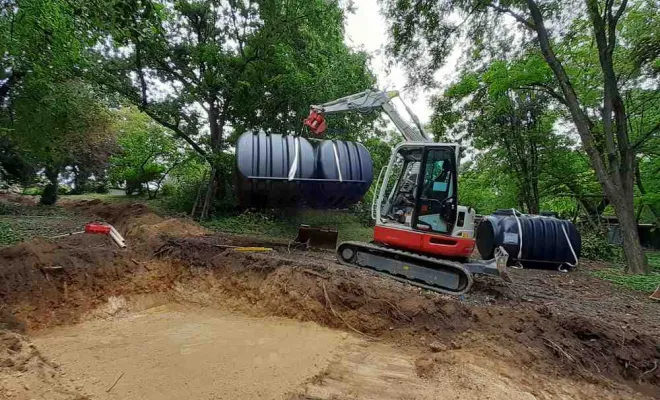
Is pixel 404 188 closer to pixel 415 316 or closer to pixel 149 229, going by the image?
pixel 415 316

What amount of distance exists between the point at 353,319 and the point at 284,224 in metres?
6.76

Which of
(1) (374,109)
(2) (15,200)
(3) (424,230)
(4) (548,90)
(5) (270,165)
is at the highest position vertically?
(4) (548,90)

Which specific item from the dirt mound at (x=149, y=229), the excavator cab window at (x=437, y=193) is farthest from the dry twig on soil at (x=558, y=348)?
the dirt mound at (x=149, y=229)

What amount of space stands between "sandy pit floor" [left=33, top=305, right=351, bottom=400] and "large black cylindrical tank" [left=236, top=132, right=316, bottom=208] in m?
3.16

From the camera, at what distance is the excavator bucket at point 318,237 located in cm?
816

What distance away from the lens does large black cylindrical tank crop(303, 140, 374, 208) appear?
25.8ft

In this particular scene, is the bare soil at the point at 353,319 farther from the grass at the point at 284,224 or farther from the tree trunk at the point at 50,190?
the tree trunk at the point at 50,190

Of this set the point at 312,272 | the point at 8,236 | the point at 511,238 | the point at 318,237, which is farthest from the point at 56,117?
the point at 511,238

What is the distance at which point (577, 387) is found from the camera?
3.08 metres

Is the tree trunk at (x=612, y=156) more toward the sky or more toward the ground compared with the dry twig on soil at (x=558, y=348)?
more toward the sky

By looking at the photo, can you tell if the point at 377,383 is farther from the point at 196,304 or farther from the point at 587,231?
the point at 587,231

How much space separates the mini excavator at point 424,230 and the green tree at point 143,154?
952 cm

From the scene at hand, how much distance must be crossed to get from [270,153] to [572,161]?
10450 mm

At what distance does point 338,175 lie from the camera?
788 cm
